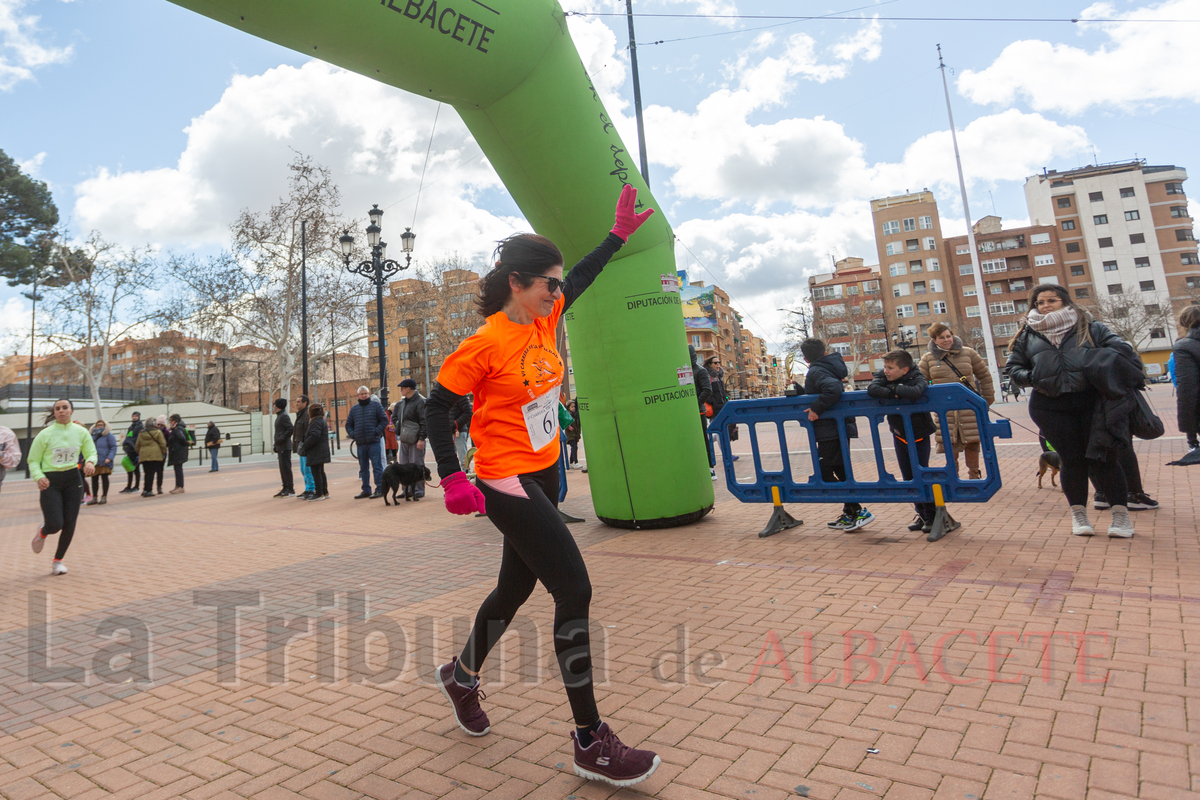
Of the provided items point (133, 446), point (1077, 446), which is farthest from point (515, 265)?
point (133, 446)

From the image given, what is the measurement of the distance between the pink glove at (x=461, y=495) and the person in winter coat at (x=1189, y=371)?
24.8ft

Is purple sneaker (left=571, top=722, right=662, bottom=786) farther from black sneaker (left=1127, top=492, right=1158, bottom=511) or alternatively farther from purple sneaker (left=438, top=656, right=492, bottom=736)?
black sneaker (left=1127, top=492, right=1158, bottom=511)

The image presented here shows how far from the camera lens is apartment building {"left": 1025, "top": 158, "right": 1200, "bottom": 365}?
232 ft

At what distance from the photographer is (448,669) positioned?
9.00 feet

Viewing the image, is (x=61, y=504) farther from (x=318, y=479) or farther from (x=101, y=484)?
(x=101, y=484)

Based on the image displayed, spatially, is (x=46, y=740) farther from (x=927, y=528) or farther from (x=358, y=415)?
(x=358, y=415)

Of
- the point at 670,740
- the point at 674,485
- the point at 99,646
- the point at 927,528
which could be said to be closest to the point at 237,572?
the point at 99,646

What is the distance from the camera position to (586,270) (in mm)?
2955

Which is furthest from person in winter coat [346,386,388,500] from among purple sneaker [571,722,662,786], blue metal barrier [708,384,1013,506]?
purple sneaker [571,722,662,786]

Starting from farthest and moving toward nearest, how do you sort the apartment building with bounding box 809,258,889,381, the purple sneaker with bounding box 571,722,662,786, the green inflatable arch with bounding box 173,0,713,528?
the apartment building with bounding box 809,258,889,381 < the green inflatable arch with bounding box 173,0,713,528 < the purple sneaker with bounding box 571,722,662,786

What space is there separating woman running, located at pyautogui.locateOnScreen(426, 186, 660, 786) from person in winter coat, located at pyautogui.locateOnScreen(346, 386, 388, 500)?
30.7 ft

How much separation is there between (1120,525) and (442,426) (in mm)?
5030

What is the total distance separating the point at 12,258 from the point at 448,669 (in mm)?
42004

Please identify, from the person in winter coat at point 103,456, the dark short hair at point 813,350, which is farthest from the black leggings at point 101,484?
the dark short hair at point 813,350
